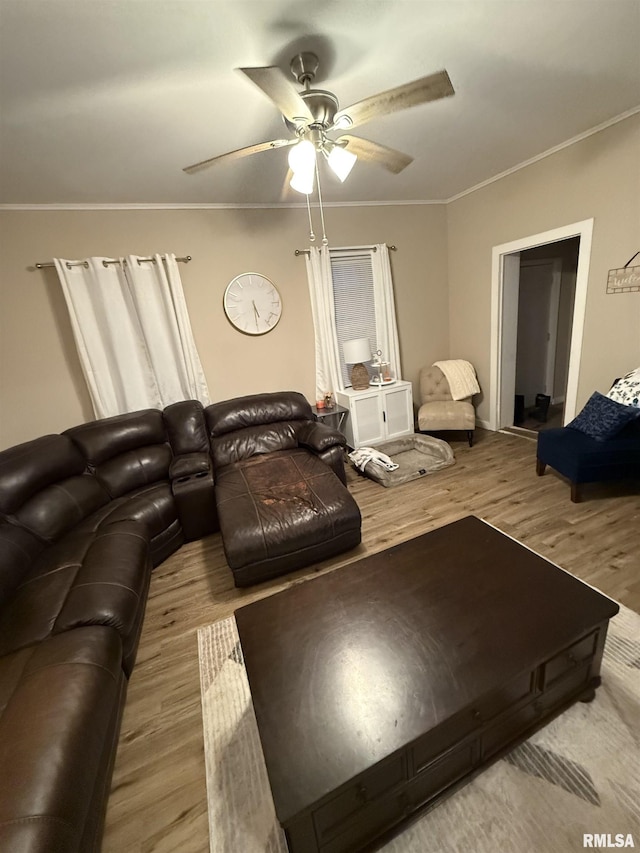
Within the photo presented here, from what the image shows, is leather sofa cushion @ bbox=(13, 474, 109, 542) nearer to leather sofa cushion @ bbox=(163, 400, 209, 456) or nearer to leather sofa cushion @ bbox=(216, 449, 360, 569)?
leather sofa cushion @ bbox=(163, 400, 209, 456)

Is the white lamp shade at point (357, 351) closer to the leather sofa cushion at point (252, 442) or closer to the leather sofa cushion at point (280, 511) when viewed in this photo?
the leather sofa cushion at point (252, 442)

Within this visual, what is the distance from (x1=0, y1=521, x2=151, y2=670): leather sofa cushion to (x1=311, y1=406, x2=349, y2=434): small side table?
6.82 feet

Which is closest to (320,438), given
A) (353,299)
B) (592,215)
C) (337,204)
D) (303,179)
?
(303,179)

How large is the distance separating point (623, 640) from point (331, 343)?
322cm

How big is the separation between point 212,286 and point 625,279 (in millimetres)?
3575

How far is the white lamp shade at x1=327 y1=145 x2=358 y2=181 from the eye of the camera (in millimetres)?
1687

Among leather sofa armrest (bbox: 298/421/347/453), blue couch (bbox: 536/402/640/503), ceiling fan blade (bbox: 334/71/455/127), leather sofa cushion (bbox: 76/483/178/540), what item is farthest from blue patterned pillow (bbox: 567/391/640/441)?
leather sofa cushion (bbox: 76/483/178/540)

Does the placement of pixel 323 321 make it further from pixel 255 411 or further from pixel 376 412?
pixel 255 411

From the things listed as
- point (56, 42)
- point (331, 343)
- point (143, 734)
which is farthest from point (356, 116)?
point (143, 734)

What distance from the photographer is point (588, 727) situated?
4.08 ft

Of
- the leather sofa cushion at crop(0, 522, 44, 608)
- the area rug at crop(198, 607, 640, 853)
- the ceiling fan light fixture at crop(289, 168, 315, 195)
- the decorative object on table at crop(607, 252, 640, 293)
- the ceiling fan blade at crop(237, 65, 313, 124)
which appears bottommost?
the area rug at crop(198, 607, 640, 853)

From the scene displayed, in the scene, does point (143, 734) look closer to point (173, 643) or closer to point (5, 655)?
point (173, 643)

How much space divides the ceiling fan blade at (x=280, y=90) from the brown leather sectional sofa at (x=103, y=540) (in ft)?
6.58

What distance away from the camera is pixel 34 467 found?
7.11 ft
